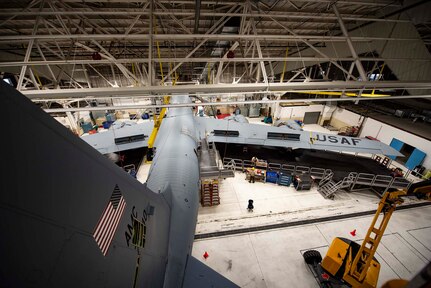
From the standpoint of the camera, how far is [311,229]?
9.70 metres

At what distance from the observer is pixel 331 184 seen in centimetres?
1194

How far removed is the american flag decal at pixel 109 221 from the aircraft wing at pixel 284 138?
11.9m

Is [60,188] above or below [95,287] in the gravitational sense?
above

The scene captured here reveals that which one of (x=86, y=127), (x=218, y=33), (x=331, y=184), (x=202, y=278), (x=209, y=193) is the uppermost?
(x=218, y=33)

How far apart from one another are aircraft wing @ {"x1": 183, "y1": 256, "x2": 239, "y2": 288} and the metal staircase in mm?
9893

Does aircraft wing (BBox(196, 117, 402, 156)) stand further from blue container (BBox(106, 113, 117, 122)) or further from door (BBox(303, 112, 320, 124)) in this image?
blue container (BBox(106, 113, 117, 122))

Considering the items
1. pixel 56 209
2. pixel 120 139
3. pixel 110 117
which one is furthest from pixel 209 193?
pixel 110 117

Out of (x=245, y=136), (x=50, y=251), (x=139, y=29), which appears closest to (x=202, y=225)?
(x=245, y=136)

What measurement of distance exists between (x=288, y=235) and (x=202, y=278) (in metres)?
6.41

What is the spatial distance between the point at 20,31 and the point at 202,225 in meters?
16.5

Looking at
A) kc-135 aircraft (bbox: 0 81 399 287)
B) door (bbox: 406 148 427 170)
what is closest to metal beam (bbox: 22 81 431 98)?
kc-135 aircraft (bbox: 0 81 399 287)

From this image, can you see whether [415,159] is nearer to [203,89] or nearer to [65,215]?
[203,89]

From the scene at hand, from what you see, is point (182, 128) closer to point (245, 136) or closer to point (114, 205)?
point (245, 136)

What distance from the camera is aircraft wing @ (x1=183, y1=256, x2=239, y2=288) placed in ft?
14.2
